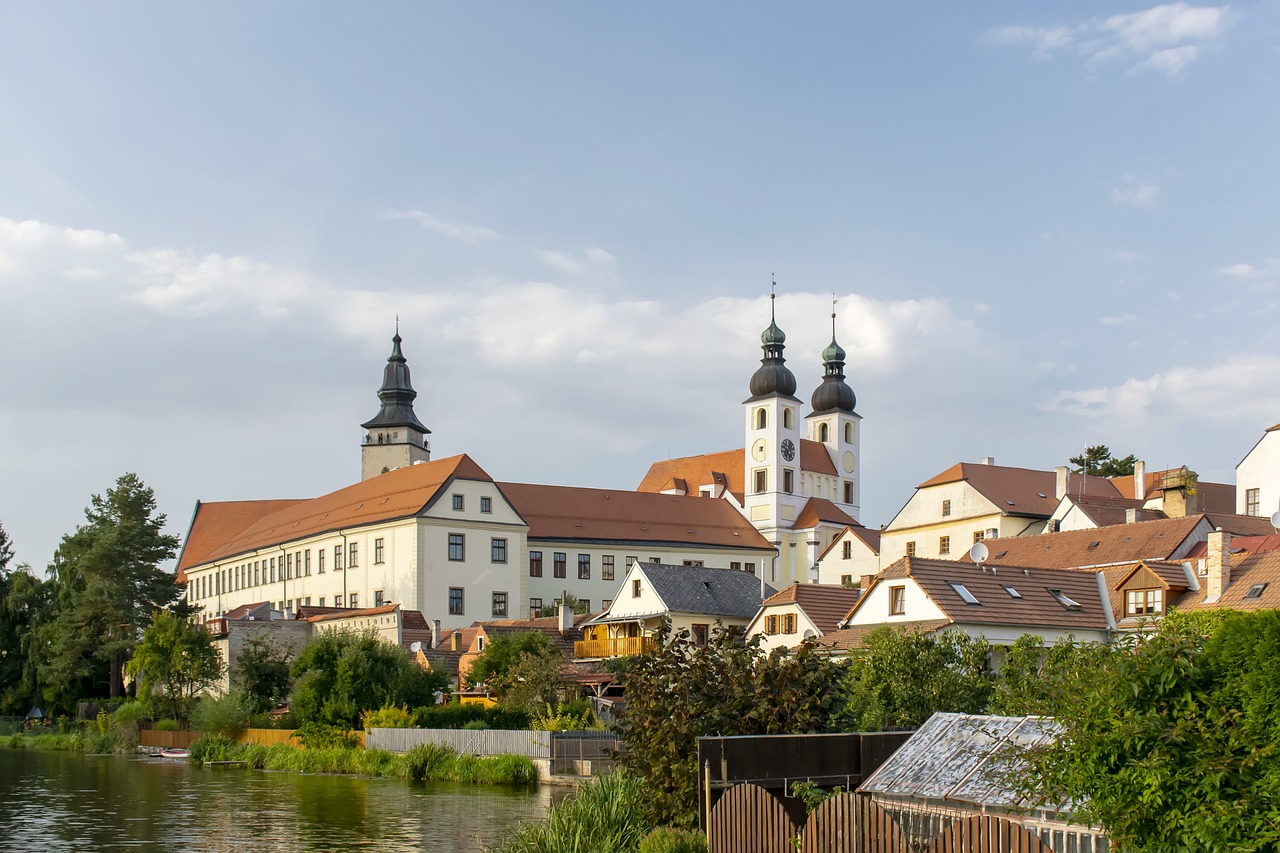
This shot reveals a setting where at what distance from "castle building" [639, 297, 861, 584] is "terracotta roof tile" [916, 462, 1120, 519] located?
21.3 m

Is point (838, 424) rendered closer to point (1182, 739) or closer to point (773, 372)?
point (773, 372)

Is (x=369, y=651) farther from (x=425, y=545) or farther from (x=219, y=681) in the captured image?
(x=425, y=545)

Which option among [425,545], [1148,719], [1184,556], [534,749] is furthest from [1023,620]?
[425,545]

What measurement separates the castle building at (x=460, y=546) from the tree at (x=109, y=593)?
1312 cm

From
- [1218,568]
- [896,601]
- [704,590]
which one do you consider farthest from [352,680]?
[1218,568]

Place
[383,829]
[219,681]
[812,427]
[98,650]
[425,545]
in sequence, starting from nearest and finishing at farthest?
[383,829], [219,681], [98,650], [425,545], [812,427]

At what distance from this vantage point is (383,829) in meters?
31.6

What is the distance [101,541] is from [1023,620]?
5314cm

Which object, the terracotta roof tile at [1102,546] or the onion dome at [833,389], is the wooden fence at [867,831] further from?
the onion dome at [833,389]

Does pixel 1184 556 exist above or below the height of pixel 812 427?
below

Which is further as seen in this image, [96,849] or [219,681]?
[219,681]

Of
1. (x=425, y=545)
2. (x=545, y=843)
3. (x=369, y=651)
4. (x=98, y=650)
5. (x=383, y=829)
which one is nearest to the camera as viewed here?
(x=545, y=843)

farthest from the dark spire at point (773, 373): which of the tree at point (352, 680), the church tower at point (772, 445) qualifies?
the tree at point (352, 680)

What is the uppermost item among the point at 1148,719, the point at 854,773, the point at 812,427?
the point at 812,427
